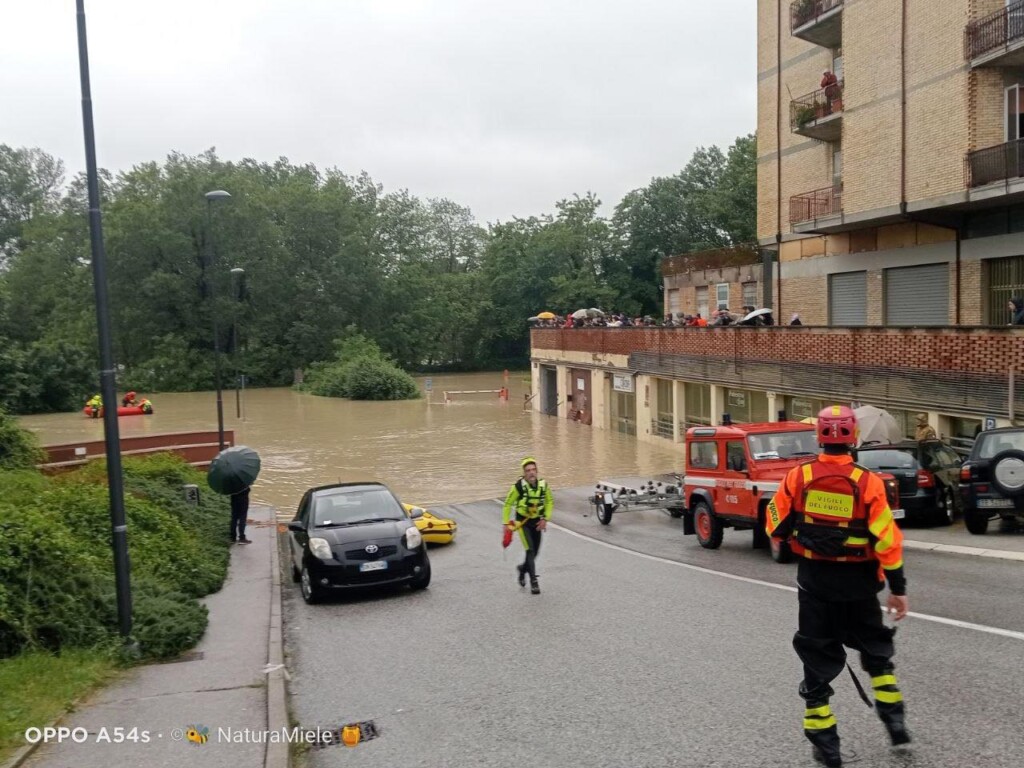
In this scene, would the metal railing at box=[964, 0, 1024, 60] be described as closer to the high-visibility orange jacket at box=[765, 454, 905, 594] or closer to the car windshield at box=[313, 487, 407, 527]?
the car windshield at box=[313, 487, 407, 527]

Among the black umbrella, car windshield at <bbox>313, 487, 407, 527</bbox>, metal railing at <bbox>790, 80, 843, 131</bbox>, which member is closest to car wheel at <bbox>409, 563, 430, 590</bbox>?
car windshield at <bbox>313, 487, 407, 527</bbox>

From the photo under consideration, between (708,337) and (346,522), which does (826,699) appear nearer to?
(346,522)

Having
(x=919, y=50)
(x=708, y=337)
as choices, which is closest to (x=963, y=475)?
(x=919, y=50)

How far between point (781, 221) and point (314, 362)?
49.0 metres

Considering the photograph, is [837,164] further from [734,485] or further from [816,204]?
[734,485]

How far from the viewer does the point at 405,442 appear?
4031cm

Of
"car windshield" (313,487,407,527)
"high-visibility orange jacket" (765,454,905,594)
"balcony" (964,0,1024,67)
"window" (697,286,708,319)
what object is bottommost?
"car windshield" (313,487,407,527)

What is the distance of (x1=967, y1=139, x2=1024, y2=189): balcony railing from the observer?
21.5m

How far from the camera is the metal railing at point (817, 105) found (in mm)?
28469

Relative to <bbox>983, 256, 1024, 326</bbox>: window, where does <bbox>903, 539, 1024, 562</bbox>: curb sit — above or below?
below

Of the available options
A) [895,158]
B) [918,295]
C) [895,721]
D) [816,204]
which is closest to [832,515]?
[895,721]

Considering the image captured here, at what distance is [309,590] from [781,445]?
7544mm

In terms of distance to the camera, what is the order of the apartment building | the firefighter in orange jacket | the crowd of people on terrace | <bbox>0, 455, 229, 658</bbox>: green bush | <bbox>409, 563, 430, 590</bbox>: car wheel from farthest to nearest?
the crowd of people on terrace → the apartment building → <bbox>409, 563, 430, 590</bbox>: car wheel → <bbox>0, 455, 229, 658</bbox>: green bush → the firefighter in orange jacket

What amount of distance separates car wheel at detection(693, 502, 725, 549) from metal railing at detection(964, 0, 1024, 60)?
43.6ft
